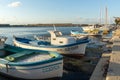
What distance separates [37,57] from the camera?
1257 centimetres

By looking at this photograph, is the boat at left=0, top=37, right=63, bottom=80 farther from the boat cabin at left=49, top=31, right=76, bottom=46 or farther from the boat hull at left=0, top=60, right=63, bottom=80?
the boat cabin at left=49, top=31, right=76, bottom=46

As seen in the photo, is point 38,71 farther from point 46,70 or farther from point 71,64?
point 71,64

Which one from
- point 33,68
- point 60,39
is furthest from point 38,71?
point 60,39

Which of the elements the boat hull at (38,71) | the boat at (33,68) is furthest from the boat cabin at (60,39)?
the boat hull at (38,71)

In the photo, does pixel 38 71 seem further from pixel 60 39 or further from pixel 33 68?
pixel 60 39

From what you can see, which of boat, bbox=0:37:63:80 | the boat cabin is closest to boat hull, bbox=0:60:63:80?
boat, bbox=0:37:63:80

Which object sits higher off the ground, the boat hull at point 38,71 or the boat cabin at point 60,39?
the boat cabin at point 60,39

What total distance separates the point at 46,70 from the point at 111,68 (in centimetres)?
337

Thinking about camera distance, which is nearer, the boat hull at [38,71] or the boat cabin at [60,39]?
the boat hull at [38,71]

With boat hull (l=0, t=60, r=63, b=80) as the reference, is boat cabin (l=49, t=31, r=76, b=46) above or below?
above

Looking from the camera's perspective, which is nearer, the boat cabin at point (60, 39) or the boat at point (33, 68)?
the boat at point (33, 68)

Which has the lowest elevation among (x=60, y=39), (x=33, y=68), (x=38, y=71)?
(x=38, y=71)

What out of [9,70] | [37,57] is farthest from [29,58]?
[9,70]

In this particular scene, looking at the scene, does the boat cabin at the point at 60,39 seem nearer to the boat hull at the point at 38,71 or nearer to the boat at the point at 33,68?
the boat at the point at 33,68
